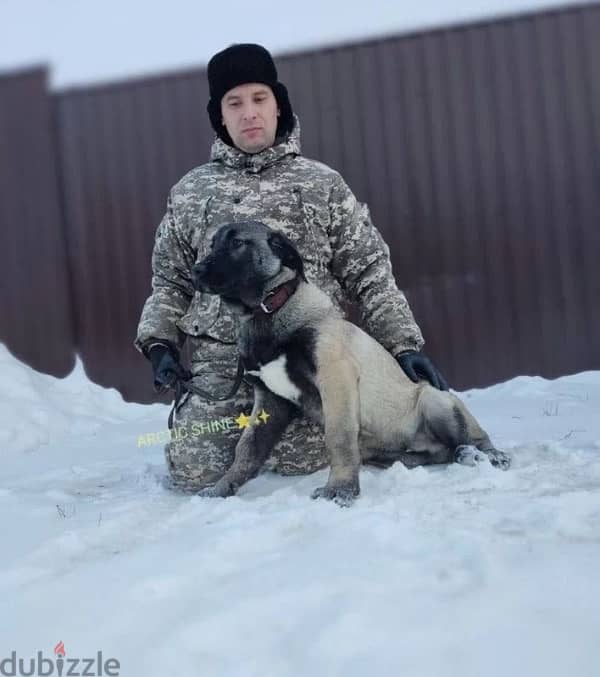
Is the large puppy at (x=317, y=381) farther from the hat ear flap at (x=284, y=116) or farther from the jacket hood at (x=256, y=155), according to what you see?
the hat ear flap at (x=284, y=116)

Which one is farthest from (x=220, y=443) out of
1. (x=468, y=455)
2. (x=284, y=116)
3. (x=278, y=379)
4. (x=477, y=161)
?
(x=477, y=161)

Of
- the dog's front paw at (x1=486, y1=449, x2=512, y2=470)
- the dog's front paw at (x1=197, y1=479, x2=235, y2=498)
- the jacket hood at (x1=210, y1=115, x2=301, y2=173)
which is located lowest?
the dog's front paw at (x1=197, y1=479, x2=235, y2=498)

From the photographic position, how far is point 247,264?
2.47m

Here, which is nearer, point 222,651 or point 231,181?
point 222,651

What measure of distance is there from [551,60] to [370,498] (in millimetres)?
4264

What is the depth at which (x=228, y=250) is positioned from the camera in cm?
248

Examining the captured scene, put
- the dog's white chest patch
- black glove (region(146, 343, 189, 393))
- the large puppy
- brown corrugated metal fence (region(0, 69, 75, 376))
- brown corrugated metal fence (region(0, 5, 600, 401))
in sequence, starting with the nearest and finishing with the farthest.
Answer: the large puppy, the dog's white chest patch, black glove (region(146, 343, 189, 393)), brown corrugated metal fence (region(0, 5, 600, 401)), brown corrugated metal fence (region(0, 69, 75, 376))

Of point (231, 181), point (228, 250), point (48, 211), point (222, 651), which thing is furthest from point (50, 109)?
point (222, 651)

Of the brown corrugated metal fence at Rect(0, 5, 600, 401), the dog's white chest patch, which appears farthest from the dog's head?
the brown corrugated metal fence at Rect(0, 5, 600, 401)

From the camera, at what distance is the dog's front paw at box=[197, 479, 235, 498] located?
247 cm

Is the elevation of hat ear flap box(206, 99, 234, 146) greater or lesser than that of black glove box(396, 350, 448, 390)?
greater

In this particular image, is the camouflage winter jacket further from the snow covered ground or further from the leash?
the snow covered ground

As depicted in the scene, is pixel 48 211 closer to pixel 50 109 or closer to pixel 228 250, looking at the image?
pixel 50 109

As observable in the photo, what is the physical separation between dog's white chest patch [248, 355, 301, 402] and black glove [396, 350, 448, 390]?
0.53m
